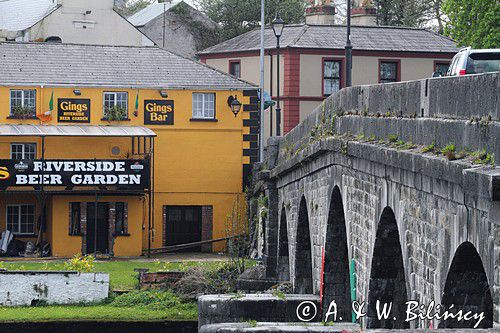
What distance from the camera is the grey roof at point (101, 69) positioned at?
44.2m

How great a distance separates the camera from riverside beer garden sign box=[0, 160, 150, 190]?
4197cm

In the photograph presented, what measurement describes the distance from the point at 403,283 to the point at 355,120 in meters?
2.45

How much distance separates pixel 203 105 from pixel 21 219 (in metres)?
7.37

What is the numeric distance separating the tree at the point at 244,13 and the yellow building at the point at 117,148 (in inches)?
718

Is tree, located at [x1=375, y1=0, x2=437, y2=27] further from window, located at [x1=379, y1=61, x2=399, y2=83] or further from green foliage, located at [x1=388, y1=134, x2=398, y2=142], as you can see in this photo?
green foliage, located at [x1=388, y1=134, x2=398, y2=142]

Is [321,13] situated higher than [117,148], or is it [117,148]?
[321,13]

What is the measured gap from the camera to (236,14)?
65.8 m

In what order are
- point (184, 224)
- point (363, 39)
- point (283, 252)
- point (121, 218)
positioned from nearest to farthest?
point (283, 252)
point (121, 218)
point (184, 224)
point (363, 39)

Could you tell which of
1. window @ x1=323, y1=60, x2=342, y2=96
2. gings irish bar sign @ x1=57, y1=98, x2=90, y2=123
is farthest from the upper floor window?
window @ x1=323, y1=60, x2=342, y2=96

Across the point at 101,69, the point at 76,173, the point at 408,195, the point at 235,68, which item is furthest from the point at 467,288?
the point at 235,68

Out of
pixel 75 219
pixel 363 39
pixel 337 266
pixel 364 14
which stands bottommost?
pixel 75 219

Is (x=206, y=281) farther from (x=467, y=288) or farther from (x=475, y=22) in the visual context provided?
(x=467, y=288)

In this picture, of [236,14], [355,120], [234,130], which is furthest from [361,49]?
[355,120]

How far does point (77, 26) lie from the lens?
5422 cm
